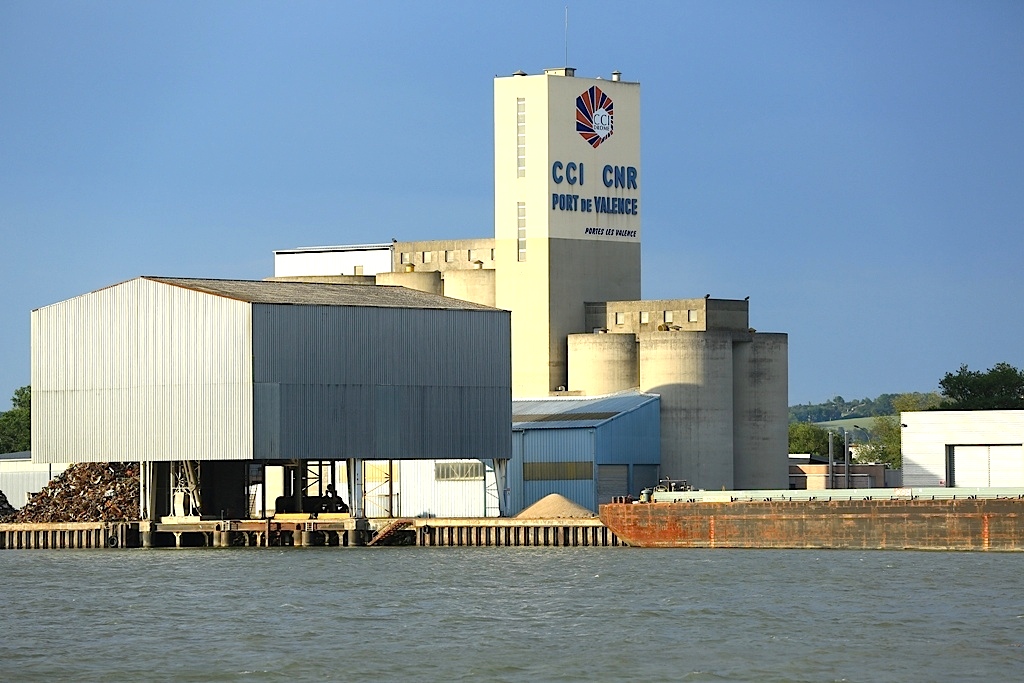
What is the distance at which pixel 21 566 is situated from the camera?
69.9 metres

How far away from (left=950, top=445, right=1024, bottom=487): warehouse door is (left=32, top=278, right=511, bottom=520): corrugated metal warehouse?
18543 mm

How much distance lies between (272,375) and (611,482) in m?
19.8

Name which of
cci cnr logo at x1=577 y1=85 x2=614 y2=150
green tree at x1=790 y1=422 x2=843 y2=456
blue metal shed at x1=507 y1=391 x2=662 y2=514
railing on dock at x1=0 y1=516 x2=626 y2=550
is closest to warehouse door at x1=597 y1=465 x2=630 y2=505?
blue metal shed at x1=507 y1=391 x2=662 y2=514

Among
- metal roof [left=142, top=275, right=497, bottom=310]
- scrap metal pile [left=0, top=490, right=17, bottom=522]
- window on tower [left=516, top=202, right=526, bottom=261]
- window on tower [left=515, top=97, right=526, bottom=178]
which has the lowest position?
scrap metal pile [left=0, top=490, right=17, bottom=522]

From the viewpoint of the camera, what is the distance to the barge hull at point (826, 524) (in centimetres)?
6825

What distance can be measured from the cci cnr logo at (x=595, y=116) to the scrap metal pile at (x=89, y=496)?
28568 mm

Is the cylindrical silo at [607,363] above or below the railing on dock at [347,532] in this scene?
above

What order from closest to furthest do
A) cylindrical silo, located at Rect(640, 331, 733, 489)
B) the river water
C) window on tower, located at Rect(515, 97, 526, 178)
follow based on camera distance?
the river water < cylindrical silo, located at Rect(640, 331, 733, 489) < window on tower, located at Rect(515, 97, 526, 178)

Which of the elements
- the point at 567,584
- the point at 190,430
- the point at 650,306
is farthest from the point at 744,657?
the point at 650,306

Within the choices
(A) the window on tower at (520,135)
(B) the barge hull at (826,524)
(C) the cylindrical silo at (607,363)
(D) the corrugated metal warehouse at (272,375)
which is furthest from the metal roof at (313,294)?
(A) the window on tower at (520,135)

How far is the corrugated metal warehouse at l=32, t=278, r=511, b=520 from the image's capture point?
7688 centimetres

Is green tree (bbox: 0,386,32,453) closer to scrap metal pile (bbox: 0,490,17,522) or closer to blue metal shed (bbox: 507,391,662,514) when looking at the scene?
scrap metal pile (bbox: 0,490,17,522)

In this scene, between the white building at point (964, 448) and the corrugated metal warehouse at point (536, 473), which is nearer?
the white building at point (964, 448)

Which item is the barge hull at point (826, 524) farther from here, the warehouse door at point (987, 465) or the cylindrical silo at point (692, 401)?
the cylindrical silo at point (692, 401)
